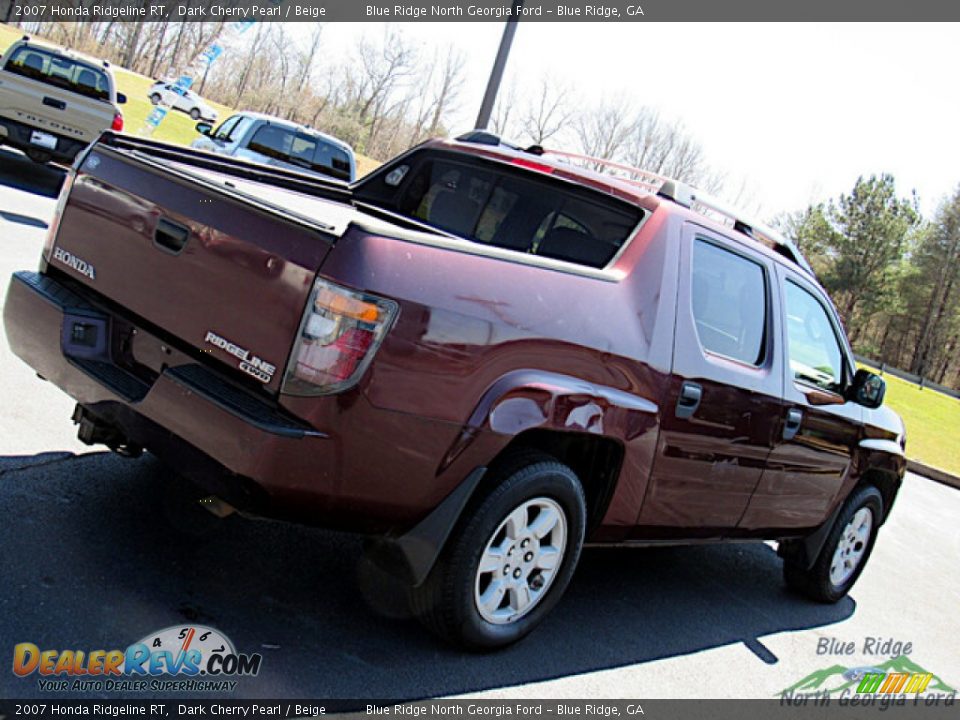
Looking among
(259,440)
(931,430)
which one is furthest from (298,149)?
(931,430)

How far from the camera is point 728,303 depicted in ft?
14.4

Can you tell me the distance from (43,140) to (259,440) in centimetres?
1219

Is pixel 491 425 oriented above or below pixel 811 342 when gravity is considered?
below

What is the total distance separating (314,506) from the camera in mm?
3004

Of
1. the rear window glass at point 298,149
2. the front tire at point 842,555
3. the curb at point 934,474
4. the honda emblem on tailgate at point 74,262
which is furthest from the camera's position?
the rear window glass at point 298,149

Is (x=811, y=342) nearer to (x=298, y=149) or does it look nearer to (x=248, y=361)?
(x=248, y=361)

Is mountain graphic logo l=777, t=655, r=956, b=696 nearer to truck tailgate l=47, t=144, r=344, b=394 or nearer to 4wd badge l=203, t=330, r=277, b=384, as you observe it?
4wd badge l=203, t=330, r=277, b=384

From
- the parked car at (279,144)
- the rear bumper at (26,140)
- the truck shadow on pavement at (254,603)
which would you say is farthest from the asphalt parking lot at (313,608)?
the parked car at (279,144)

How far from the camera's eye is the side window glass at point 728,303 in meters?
4.16

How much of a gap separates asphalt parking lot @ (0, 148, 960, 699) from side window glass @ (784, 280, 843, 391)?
56.0 inches

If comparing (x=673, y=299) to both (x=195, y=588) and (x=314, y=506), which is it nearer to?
(x=314, y=506)

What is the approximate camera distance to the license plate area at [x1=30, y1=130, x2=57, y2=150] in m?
13.1

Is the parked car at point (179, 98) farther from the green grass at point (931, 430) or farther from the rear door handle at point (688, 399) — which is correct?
the rear door handle at point (688, 399)

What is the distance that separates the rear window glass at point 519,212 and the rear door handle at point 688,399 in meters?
0.65
